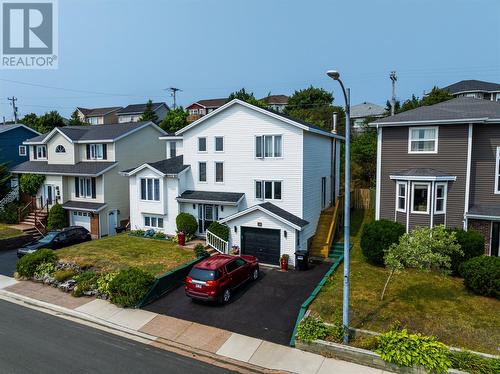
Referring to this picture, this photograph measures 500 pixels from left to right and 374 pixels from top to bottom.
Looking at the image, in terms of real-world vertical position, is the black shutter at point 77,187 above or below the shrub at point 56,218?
above

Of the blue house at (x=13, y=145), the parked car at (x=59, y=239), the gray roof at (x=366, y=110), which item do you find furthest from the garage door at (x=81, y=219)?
the gray roof at (x=366, y=110)

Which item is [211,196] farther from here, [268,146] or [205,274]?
[205,274]

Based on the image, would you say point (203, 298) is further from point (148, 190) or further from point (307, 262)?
point (148, 190)

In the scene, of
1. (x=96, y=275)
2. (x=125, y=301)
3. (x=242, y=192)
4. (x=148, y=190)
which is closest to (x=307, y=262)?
(x=242, y=192)

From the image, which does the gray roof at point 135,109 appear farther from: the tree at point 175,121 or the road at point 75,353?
the road at point 75,353

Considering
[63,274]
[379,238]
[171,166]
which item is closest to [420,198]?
[379,238]

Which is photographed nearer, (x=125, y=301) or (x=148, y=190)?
(x=125, y=301)
